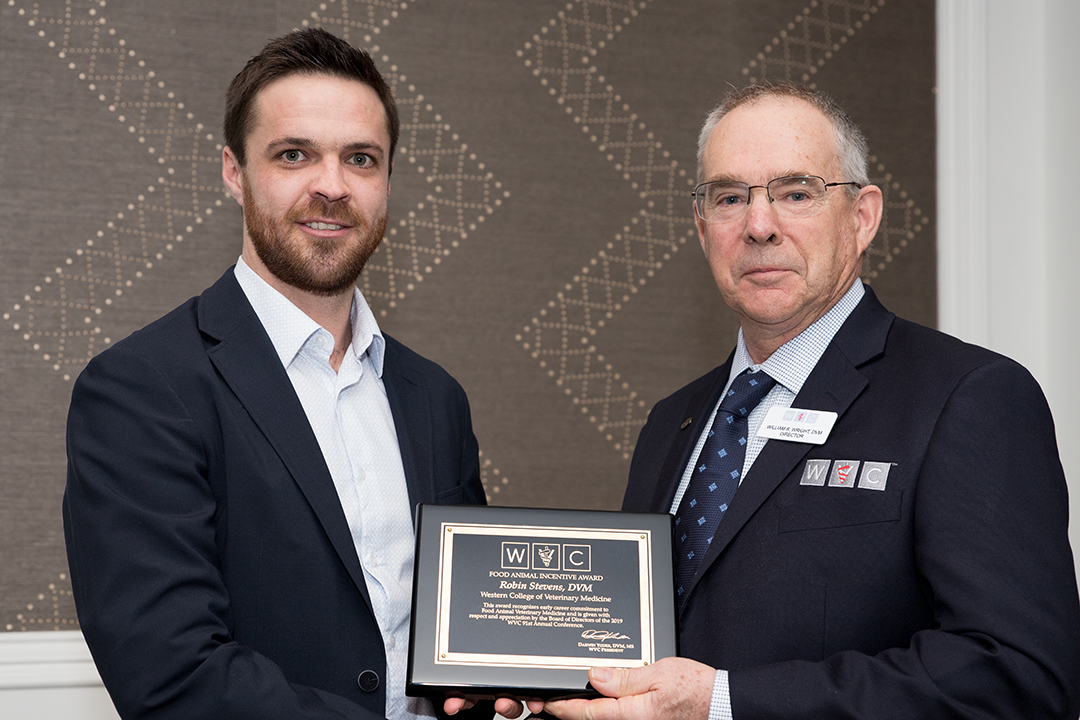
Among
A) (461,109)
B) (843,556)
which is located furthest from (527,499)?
(843,556)

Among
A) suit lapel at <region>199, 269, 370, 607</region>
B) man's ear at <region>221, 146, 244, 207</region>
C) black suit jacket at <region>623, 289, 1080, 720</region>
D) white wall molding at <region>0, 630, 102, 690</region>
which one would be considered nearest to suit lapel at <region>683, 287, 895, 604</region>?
black suit jacket at <region>623, 289, 1080, 720</region>

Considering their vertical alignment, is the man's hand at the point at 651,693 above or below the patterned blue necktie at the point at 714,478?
below

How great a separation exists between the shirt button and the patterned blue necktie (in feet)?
1.98

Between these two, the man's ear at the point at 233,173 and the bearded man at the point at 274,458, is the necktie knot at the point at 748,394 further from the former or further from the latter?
the man's ear at the point at 233,173

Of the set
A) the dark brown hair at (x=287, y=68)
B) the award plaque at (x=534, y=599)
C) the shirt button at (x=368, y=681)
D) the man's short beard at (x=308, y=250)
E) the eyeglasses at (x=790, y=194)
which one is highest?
the dark brown hair at (x=287, y=68)

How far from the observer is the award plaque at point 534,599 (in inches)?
65.8

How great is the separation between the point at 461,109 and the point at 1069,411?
2131mm

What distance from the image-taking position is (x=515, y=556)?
1763mm

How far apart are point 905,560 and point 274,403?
1200 mm

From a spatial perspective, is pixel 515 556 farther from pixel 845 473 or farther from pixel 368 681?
pixel 845 473

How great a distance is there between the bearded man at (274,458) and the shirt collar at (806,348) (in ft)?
2.55

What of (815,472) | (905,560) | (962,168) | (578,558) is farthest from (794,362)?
(962,168)

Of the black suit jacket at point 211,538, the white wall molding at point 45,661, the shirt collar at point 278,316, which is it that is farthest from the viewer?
the white wall molding at point 45,661

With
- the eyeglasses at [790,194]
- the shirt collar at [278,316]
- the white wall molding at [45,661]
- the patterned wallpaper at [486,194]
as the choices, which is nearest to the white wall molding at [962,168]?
the patterned wallpaper at [486,194]
